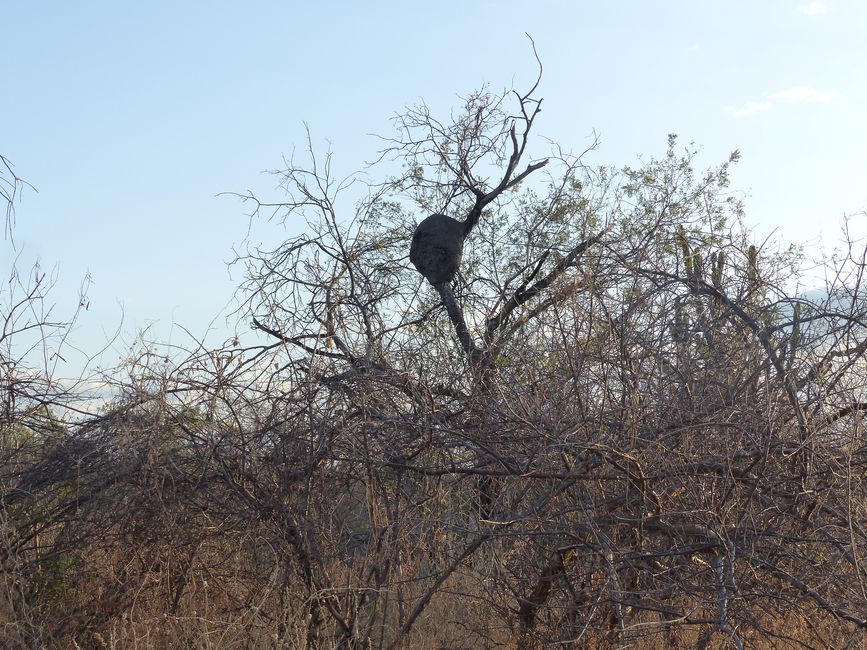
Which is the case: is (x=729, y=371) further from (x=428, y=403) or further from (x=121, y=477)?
(x=121, y=477)

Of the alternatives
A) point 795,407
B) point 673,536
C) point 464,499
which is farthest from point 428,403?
point 795,407

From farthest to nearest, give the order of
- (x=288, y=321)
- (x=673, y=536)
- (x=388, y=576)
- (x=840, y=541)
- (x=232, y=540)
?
(x=288, y=321) → (x=232, y=540) → (x=388, y=576) → (x=673, y=536) → (x=840, y=541)

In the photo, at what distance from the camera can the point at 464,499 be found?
16.6ft

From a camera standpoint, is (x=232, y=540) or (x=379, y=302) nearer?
(x=232, y=540)

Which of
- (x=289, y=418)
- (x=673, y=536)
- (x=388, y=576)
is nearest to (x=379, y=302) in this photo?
(x=289, y=418)

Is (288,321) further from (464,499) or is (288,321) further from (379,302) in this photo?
(464,499)

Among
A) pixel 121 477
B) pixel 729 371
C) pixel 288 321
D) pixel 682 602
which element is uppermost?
pixel 288 321

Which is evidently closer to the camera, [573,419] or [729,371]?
[573,419]

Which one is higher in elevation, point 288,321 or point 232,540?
point 288,321

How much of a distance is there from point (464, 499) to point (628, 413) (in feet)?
3.74

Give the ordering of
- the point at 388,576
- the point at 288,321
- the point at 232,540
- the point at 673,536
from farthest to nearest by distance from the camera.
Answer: the point at 288,321
the point at 232,540
the point at 388,576
the point at 673,536

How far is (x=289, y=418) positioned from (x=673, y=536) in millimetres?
2047

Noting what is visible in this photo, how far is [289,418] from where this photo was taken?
4844 millimetres

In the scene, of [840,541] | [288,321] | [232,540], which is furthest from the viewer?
[288,321]
